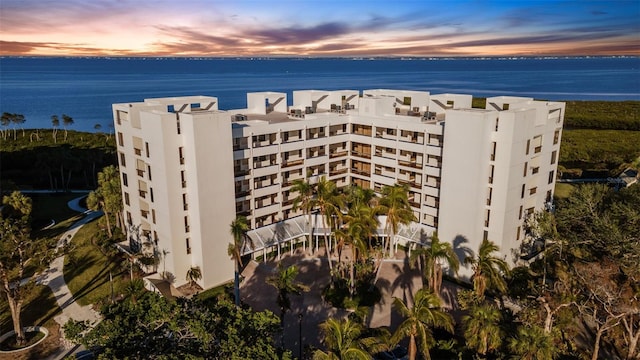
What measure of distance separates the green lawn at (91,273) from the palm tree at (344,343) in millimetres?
27796

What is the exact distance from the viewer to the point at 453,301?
141ft

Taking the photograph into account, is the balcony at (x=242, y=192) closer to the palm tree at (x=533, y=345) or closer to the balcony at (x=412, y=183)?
the balcony at (x=412, y=183)

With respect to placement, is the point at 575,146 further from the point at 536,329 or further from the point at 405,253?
the point at 536,329

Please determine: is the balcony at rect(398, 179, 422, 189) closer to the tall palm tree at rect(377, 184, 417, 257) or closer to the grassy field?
the tall palm tree at rect(377, 184, 417, 257)

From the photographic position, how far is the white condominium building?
43.3 m

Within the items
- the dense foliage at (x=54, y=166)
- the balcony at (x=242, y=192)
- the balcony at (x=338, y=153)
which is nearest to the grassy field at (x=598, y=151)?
the balcony at (x=338, y=153)

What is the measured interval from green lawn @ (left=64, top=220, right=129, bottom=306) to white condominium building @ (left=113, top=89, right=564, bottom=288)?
410 centimetres

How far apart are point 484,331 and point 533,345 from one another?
3232 mm

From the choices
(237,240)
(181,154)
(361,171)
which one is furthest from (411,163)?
(181,154)

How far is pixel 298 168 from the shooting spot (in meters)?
54.3

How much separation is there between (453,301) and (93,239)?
4402cm

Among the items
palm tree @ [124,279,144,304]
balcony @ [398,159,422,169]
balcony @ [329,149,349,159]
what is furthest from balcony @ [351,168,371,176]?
palm tree @ [124,279,144,304]

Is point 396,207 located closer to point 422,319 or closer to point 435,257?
point 435,257

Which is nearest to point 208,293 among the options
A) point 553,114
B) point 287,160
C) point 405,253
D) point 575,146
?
point 287,160
